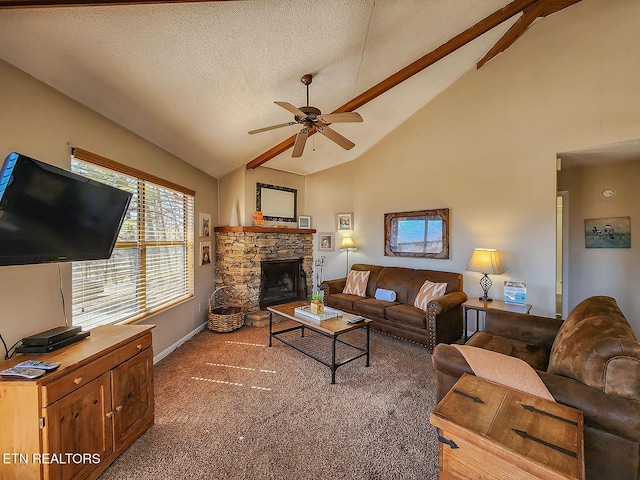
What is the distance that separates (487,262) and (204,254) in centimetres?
399

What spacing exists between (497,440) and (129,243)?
10.2ft

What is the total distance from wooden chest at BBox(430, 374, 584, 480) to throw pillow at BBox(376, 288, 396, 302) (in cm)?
284

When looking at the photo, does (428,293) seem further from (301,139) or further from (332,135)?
(301,139)

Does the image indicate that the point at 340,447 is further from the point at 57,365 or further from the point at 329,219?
the point at 329,219

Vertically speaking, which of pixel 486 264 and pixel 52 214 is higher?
pixel 52 214

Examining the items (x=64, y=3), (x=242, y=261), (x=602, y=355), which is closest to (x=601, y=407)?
(x=602, y=355)

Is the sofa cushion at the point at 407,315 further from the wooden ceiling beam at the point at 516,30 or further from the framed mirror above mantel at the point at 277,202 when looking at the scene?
the wooden ceiling beam at the point at 516,30

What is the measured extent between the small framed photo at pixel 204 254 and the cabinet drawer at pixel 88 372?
2.20 meters

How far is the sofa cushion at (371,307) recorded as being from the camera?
152 inches

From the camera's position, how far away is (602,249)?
368 centimetres

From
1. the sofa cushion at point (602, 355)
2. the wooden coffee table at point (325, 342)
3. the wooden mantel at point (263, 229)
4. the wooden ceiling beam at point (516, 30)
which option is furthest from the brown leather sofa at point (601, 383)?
the wooden mantel at point (263, 229)

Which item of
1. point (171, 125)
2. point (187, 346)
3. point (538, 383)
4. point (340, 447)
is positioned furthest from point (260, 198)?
point (538, 383)

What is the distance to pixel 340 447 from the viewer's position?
1.80 meters

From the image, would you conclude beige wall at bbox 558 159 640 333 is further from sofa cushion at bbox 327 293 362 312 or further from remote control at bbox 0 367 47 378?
remote control at bbox 0 367 47 378
